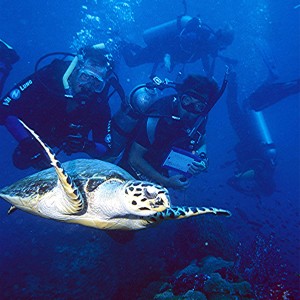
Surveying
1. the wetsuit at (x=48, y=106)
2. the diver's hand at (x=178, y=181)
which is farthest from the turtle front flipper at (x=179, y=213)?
the wetsuit at (x=48, y=106)

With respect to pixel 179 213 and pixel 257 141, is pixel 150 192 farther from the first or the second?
pixel 257 141

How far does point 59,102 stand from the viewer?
387 cm

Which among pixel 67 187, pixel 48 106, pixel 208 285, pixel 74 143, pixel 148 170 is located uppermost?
pixel 48 106

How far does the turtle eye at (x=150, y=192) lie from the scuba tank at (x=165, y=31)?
9754mm

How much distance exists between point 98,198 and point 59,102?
2.37m

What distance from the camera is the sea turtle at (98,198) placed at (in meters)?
1.63

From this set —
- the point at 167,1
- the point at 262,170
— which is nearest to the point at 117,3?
the point at 167,1

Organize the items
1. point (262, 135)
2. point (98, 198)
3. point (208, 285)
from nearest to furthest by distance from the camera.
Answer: point (98, 198), point (208, 285), point (262, 135)

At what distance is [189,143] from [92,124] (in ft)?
6.20

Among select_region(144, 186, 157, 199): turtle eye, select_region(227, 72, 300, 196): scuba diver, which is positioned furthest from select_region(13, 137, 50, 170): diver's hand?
select_region(227, 72, 300, 196): scuba diver

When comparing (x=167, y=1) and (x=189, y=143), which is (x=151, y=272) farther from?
(x=167, y=1)

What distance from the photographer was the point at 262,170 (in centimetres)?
963

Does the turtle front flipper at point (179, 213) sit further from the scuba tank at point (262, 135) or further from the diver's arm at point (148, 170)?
the scuba tank at point (262, 135)

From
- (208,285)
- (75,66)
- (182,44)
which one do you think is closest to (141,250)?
(208,285)
